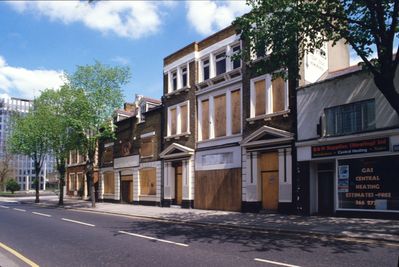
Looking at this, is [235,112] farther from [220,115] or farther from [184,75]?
[184,75]

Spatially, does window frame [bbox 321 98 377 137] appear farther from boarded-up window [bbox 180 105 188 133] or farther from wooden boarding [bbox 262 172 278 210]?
boarded-up window [bbox 180 105 188 133]

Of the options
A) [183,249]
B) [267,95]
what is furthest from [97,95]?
[183,249]

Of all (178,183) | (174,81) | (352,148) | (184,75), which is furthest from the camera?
(174,81)

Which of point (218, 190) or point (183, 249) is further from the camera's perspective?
point (218, 190)

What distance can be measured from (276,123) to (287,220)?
5.78 meters

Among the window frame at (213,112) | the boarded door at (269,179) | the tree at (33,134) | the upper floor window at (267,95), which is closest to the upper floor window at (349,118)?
the upper floor window at (267,95)

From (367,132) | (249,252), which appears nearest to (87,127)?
(367,132)

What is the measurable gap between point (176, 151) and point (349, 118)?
1339 centimetres

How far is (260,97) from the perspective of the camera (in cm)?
2247

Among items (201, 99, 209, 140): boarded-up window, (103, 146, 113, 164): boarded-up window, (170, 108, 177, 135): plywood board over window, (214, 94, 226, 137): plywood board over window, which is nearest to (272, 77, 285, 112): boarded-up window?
(214, 94, 226, 137): plywood board over window

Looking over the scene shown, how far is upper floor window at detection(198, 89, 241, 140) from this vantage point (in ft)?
79.0

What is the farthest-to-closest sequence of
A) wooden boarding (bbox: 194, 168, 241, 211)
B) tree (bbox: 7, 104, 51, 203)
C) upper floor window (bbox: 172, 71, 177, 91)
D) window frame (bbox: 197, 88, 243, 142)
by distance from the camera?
tree (bbox: 7, 104, 51, 203) → upper floor window (bbox: 172, 71, 177, 91) → window frame (bbox: 197, 88, 243, 142) → wooden boarding (bbox: 194, 168, 241, 211)

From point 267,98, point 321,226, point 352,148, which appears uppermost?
point 267,98

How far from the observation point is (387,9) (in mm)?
12828
